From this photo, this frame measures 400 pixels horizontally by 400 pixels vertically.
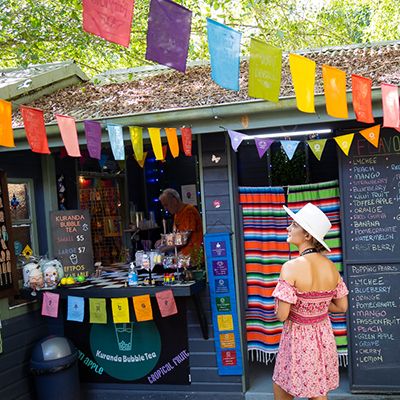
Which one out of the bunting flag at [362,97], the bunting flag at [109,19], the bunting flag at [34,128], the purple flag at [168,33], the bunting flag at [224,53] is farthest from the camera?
the bunting flag at [362,97]

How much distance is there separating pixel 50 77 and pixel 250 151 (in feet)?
9.46

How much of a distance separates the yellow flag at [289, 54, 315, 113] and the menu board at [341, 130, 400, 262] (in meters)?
1.13

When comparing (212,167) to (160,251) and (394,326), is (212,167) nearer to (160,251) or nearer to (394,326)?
(160,251)

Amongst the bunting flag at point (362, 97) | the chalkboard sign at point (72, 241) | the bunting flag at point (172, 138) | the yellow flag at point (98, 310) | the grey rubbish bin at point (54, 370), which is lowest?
the grey rubbish bin at point (54, 370)

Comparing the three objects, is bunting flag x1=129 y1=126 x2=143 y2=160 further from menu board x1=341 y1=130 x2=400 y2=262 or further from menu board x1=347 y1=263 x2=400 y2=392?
menu board x1=347 y1=263 x2=400 y2=392

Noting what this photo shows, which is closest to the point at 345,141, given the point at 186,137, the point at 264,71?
the point at 264,71

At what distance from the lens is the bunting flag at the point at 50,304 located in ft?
16.4

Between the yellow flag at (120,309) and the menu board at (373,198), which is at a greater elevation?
the menu board at (373,198)

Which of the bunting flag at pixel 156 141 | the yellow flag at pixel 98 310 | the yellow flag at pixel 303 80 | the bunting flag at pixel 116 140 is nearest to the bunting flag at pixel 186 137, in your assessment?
the bunting flag at pixel 156 141

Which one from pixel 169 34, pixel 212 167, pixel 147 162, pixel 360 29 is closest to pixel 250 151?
pixel 147 162

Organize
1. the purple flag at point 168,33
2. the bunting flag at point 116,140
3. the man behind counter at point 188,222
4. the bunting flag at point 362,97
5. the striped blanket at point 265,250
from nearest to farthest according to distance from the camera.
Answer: the purple flag at point 168,33
the bunting flag at point 362,97
the bunting flag at point 116,140
the striped blanket at point 265,250
the man behind counter at point 188,222

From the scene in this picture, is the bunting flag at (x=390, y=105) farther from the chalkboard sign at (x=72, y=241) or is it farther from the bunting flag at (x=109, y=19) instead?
Answer: the chalkboard sign at (x=72, y=241)

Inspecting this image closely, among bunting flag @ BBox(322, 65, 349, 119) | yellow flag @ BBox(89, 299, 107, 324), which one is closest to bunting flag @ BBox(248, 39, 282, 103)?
bunting flag @ BBox(322, 65, 349, 119)

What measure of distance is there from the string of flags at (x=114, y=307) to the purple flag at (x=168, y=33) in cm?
223
